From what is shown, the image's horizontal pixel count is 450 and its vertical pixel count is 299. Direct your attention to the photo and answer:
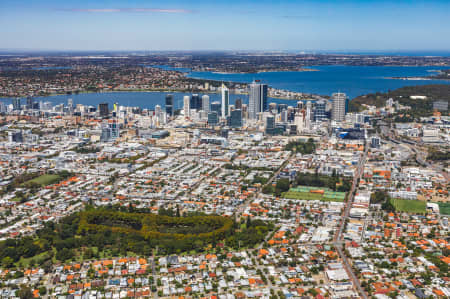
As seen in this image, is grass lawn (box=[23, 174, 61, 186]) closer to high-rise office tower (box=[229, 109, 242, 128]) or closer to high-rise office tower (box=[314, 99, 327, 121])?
high-rise office tower (box=[229, 109, 242, 128])

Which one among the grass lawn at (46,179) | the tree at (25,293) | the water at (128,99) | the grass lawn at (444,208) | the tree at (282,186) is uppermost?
the water at (128,99)

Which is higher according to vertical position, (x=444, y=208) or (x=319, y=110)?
(x=319, y=110)

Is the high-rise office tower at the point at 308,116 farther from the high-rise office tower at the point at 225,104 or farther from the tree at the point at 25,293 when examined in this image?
the tree at the point at 25,293

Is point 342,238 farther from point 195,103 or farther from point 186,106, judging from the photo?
point 195,103

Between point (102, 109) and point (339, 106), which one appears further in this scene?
point (102, 109)

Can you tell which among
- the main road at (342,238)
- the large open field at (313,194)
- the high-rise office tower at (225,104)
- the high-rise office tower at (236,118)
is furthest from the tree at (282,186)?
the high-rise office tower at (225,104)

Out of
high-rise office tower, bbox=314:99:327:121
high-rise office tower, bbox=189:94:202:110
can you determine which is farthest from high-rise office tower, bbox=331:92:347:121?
high-rise office tower, bbox=189:94:202:110

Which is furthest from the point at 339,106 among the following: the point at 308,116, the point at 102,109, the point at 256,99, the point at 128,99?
the point at 128,99
